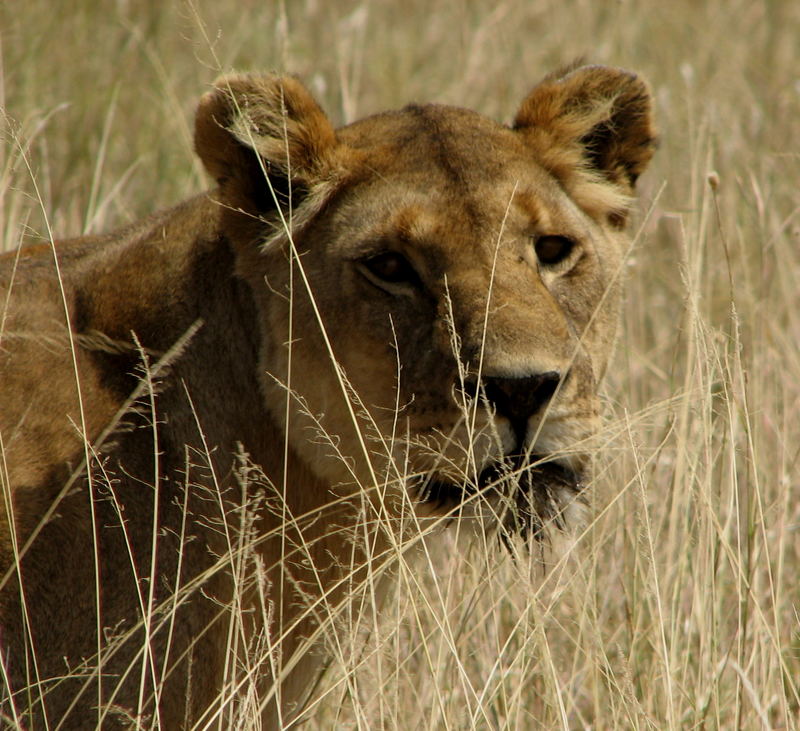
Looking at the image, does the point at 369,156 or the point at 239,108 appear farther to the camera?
the point at 369,156

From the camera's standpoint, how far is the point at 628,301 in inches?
267

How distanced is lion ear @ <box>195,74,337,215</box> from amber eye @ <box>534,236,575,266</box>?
0.68 m

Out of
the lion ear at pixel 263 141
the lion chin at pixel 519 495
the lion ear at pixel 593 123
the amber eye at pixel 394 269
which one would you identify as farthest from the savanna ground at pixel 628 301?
the amber eye at pixel 394 269

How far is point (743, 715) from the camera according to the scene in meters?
4.18

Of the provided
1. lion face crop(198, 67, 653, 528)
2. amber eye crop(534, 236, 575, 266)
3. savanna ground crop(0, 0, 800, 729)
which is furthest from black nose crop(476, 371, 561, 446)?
amber eye crop(534, 236, 575, 266)

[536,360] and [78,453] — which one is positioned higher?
[536,360]

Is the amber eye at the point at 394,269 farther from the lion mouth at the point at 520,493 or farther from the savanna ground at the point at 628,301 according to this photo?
the savanna ground at the point at 628,301

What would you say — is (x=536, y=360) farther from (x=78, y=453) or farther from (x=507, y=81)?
(x=507, y=81)

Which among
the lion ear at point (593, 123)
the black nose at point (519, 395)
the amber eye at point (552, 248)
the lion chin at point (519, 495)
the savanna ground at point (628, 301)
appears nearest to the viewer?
the black nose at point (519, 395)

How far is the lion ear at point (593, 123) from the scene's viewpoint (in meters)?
4.30

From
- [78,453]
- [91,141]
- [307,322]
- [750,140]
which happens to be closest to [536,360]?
[307,322]

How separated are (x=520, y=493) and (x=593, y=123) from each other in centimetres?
144

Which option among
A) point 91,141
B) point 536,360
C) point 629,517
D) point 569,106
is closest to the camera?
point 536,360

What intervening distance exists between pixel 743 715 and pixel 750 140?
5192 mm
